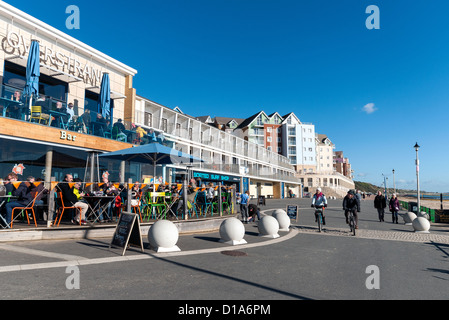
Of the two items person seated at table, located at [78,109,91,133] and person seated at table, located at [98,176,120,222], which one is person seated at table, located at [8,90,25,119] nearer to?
person seated at table, located at [78,109,91,133]

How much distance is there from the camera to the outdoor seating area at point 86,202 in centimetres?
845

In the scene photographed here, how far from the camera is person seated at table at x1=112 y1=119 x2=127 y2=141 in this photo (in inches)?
705

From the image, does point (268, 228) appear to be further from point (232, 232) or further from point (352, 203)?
point (352, 203)

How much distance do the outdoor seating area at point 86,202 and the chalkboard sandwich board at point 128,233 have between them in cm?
184

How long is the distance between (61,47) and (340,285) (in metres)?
22.0

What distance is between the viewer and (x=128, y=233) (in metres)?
7.10

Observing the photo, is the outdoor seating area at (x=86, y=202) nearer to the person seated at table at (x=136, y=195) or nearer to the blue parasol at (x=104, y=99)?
the person seated at table at (x=136, y=195)

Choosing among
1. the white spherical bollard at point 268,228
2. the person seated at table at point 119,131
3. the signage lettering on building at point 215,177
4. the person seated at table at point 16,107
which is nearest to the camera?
the white spherical bollard at point 268,228

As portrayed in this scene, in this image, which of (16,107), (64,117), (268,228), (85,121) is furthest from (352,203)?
(16,107)

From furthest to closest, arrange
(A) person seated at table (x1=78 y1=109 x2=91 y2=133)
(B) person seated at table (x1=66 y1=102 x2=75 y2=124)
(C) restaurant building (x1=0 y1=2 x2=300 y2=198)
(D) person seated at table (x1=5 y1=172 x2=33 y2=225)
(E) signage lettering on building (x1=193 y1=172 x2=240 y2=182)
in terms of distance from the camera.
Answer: (E) signage lettering on building (x1=193 y1=172 x2=240 y2=182)
(A) person seated at table (x1=78 y1=109 x2=91 y2=133)
(B) person seated at table (x1=66 y1=102 x2=75 y2=124)
(C) restaurant building (x1=0 y1=2 x2=300 y2=198)
(D) person seated at table (x1=5 y1=172 x2=33 y2=225)

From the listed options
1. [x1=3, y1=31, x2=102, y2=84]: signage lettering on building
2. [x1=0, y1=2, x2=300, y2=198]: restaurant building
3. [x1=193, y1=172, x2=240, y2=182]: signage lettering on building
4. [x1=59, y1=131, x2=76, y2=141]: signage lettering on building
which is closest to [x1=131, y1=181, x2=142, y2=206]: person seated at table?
[x1=0, y1=2, x2=300, y2=198]: restaurant building

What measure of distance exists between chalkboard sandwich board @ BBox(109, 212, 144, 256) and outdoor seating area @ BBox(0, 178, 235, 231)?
1.84m

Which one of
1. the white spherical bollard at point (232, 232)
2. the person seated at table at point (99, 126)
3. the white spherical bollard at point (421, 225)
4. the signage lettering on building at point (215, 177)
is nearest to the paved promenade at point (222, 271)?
the white spherical bollard at point (232, 232)
